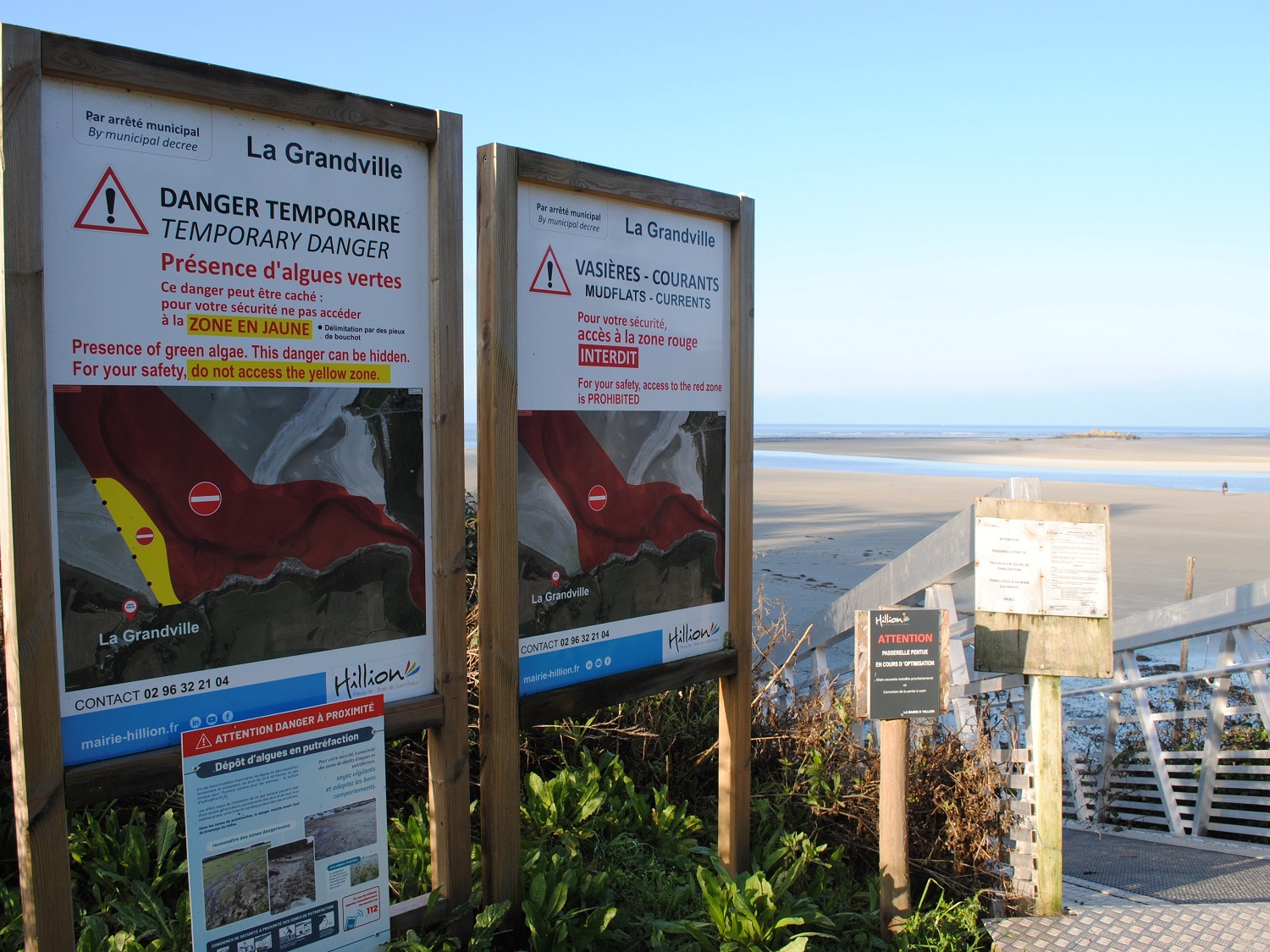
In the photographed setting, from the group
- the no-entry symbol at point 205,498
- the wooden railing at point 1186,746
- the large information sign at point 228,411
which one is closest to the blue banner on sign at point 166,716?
the large information sign at point 228,411

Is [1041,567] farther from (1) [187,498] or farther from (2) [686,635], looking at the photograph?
(1) [187,498]

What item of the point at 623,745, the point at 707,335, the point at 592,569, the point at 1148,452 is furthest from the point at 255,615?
the point at 1148,452

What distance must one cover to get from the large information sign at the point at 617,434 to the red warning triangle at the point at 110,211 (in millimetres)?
1229

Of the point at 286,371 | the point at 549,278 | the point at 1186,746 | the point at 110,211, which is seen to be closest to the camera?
the point at 110,211

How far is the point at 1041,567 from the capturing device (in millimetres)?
3961

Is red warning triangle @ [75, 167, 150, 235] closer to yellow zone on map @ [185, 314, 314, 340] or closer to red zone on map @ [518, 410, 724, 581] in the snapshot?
yellow zone on map @ [185, 314, 314, 340]

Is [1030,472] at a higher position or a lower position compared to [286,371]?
lower

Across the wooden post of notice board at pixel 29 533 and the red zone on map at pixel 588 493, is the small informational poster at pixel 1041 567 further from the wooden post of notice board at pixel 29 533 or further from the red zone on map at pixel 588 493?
the wooden post of notice board at pixel 29 533

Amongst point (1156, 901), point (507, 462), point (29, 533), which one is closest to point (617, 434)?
point (507, 462)

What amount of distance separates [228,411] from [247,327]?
0.84ft

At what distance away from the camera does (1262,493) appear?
2697 centimetres

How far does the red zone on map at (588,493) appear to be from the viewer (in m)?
3.46

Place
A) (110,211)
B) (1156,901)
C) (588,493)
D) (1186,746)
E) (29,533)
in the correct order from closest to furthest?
(29,533) → (110,211) → (588,493) → (1156,901) → (1186,746)

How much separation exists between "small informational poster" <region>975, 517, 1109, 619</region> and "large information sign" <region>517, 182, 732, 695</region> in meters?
1.11
